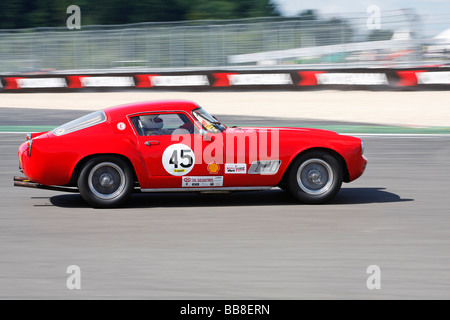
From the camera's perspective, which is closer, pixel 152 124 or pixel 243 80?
pixel 152 124

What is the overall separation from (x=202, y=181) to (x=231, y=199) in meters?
0.81

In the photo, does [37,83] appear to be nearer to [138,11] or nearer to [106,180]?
[106,180]

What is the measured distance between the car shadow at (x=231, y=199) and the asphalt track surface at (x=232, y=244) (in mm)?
16

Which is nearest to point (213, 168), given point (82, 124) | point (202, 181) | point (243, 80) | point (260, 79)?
point (202, 181)

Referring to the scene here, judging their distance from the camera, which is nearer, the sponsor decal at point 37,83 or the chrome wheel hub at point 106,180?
the chrome wheel hub at point 106,180

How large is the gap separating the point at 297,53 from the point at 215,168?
17021mm

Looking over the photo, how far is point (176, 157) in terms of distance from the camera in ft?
24.5

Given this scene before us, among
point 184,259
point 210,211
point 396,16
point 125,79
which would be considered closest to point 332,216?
point 210,211

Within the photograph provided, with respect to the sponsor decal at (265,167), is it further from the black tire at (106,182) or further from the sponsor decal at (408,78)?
the sponsor decal at (408,78)

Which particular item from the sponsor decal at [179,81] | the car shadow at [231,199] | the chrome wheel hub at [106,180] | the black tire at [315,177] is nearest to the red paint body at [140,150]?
the black tire at [315,177]

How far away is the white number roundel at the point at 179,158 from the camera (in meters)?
7.45

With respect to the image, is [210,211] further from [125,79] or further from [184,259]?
[125,79]

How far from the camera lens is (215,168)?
24.5ft
